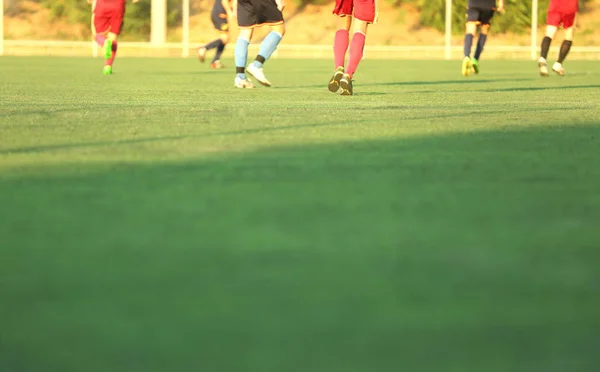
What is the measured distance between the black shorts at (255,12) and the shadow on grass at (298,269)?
855cm

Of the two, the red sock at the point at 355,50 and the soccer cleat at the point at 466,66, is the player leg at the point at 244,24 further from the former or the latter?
the soccer cleat at the point at 466,66

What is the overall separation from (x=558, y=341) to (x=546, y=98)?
361 inches

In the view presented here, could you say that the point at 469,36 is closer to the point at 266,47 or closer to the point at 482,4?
the point at 482,4

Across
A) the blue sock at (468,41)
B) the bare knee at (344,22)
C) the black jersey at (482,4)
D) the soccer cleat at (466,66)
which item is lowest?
the soccer cleat at (466,66)

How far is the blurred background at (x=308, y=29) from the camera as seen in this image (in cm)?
3316

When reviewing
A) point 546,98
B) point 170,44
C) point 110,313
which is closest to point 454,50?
point 170,44

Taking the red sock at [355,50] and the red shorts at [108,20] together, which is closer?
the red sock at [355,50]

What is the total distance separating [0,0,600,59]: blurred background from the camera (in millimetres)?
33156

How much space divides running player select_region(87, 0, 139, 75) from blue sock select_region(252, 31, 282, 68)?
3991 millimetres

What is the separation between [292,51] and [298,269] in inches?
1217

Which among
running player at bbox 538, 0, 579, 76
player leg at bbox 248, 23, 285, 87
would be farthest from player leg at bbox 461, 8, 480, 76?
player leg at bbox 248, 23, 285, 87

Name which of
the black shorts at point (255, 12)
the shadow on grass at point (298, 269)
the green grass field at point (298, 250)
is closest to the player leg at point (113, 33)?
the black shorts at point (255, 12)

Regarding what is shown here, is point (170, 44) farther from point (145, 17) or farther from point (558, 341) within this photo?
point (558, 341)

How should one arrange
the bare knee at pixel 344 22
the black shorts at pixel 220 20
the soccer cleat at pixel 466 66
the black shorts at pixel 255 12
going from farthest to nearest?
the black shorts at pixel 220 20 < the soccer cleat at pixel 466 66 < the black shorts at pixel 255 12 < the bare knee at pixel 344 22
